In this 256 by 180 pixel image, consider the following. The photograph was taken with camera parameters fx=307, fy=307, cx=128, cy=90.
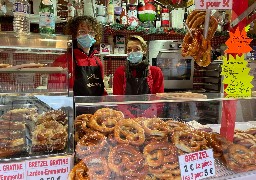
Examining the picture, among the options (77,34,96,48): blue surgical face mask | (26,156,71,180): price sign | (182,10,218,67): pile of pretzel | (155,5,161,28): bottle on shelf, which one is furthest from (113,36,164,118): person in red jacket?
(155,5,161,28): bottle on shelf

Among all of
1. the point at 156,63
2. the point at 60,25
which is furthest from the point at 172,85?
the point at 60,25

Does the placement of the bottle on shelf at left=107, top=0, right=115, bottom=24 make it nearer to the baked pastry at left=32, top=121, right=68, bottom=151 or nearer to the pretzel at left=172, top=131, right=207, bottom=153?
the pretzel at left=172, top=131, right=207, bottom=153

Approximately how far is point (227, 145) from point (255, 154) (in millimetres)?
177

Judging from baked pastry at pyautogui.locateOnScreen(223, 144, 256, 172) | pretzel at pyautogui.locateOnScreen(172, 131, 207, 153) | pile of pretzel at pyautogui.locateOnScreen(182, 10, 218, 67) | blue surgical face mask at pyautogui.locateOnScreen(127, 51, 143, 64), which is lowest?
baked pastry at pyautogui.locateOnScreen(223, 144, 256, 172)

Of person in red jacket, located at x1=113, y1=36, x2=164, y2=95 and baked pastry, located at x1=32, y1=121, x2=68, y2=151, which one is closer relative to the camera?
baked pastry, located at x1=32, y1=121, x2=68, y2=151

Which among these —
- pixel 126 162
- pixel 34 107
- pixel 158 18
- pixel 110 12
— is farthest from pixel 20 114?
pixel 158 18

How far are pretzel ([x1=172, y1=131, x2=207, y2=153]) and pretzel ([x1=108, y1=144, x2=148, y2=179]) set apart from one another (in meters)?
0.25

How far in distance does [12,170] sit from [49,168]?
0.50 ft

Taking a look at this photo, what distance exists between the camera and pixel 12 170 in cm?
130

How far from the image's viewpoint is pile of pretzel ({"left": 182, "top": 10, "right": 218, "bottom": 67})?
197 cm

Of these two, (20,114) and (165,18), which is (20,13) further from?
(165,18)

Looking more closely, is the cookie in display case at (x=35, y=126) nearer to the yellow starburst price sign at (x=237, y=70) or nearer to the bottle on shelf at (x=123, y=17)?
the yellow starburst price sign at (x=237, y=70)

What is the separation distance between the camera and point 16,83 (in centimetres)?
177

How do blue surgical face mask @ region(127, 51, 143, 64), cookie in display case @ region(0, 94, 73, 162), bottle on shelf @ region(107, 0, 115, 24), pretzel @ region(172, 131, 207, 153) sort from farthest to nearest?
1. bottle on shelf @ region(107, 0, 115, 24)
2. blue surgical face mask @ region(127, 51, 143, 64)
3. pretzel @ region(172, 131, 207, 153)
4. cookie in display case @ region(0, 94, 73, 162)
